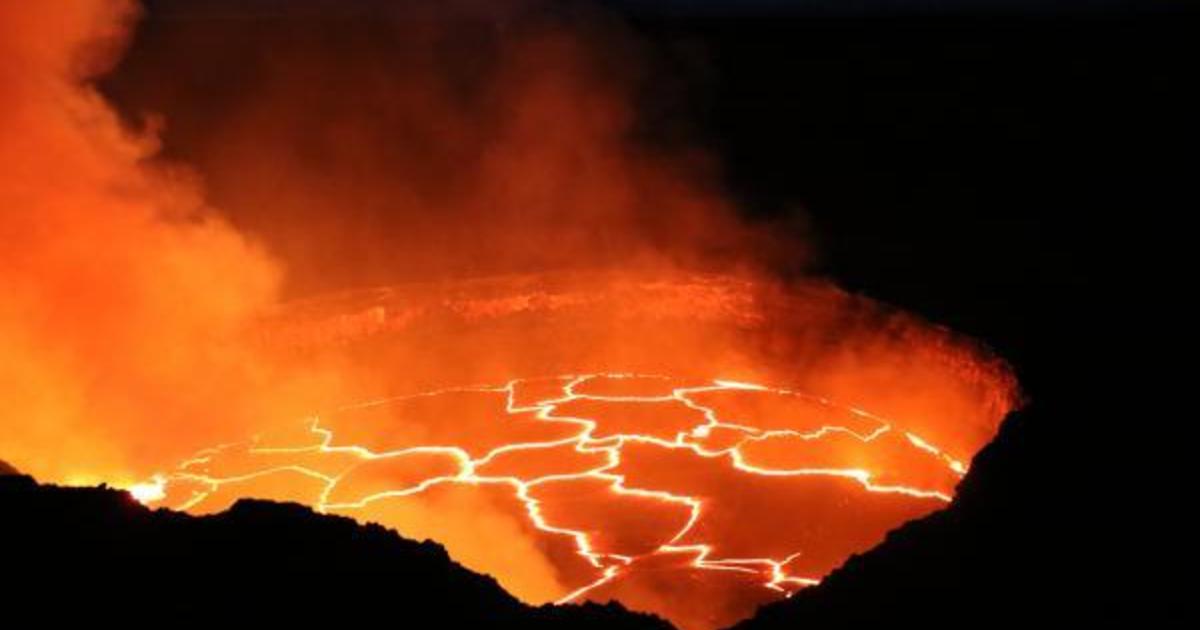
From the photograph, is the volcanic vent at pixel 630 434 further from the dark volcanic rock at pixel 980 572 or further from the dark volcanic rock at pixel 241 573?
the dark volcanic rock at pixel 241 573

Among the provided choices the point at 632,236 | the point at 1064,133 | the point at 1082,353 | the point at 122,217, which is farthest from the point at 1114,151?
the point at 122,217

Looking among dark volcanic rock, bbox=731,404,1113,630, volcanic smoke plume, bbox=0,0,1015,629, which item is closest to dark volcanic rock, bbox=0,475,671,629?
dark volcanic rock, bbox=731,404,1113,630

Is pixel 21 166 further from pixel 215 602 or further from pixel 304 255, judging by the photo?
pixel 215 602

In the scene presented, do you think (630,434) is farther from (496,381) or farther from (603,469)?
(496,381)

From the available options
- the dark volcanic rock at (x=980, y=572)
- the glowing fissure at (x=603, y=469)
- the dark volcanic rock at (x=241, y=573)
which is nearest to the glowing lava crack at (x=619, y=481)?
the glowing fissure at (x=603, y=469)

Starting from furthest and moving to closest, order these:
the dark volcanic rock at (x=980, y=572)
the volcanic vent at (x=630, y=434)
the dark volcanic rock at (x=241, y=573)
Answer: the volcanic vent at (x=630, y=434) < the dark volcanic rock at (x=980, y=572) < the dark volcanic rock at (x=241, y=573)

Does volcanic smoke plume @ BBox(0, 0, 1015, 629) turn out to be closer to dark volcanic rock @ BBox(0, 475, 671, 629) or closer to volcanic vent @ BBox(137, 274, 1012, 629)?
volcanic vent @ BBox(137, 274, 1012, 629)

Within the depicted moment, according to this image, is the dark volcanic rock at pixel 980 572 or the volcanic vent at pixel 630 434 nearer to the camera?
the dark volcanic rock at pixel 980 572

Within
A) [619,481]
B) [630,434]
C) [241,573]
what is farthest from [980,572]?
[630,434]
